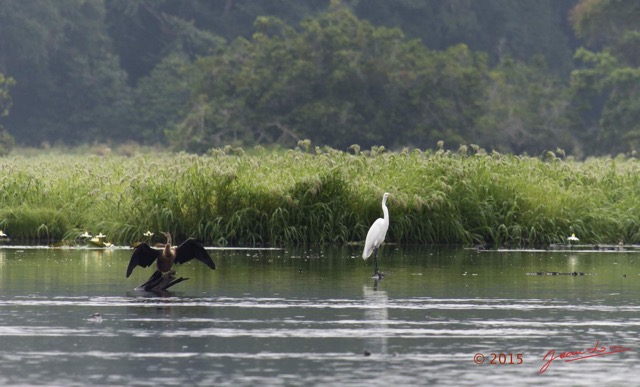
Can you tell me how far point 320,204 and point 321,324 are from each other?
10.7 m

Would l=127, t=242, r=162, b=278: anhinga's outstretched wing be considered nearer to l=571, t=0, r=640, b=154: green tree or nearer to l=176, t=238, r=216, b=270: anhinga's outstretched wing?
l=176, t=238, r=216, b=270: anhinga's outstretched wing

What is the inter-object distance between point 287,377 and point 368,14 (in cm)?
5893

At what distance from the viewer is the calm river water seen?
9.95 metres

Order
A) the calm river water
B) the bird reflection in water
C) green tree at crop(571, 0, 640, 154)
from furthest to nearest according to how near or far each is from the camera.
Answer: green tree at crop(571, 0, 640, 154) < the bird reflection in water < the calm river water

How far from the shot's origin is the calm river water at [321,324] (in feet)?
32.7

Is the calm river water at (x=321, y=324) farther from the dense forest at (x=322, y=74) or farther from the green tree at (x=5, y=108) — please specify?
the green tree at (x=5, y=108)

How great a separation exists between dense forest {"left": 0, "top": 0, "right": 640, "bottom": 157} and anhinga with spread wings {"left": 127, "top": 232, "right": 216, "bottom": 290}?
35.8 meters

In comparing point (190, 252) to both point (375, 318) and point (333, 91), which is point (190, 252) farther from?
point (333, 91)

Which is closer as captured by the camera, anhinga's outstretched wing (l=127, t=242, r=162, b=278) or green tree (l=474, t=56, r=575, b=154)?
anhinga's outstretched wing (l=127, t=242, r=162, b=278)

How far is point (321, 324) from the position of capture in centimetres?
1260

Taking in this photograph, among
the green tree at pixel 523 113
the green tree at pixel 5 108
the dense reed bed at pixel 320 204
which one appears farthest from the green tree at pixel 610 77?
the dense reed bed at pixel 320 204

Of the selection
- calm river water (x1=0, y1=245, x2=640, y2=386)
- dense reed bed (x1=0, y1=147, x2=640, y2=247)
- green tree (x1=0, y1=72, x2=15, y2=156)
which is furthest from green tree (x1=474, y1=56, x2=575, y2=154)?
calm river water (x1=0, y1=245, x2=640, y2=386)

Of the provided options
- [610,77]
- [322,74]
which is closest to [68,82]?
[322,74]

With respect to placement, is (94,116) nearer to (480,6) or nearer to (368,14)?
(368,14)
